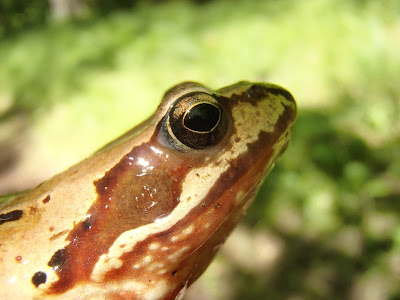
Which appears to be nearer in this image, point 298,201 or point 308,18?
point 298,201

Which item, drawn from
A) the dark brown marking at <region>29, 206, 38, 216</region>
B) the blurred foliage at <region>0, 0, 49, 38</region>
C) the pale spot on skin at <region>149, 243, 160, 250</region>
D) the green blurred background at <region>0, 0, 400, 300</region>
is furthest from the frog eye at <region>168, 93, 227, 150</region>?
the blurred foliage at <region>0, 0, 49, 38</region>

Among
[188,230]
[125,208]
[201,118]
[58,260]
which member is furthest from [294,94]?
[58,260]

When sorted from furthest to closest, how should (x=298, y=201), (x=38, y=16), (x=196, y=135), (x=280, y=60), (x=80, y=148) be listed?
(x=38, y=16), (x=280, y=60), (x=80, y=148), (x=298, y=201), (x=196, y=135)

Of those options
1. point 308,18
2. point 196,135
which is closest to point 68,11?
point 308,18

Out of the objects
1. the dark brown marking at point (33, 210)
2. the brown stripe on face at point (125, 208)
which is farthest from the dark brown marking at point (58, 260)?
the dark brown marking at point (33, 210)

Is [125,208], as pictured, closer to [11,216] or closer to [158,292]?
[158,292]

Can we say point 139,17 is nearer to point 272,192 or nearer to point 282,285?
point 272,192

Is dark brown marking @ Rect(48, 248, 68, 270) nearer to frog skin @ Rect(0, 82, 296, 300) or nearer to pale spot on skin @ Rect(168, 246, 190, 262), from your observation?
frog skin @ Rect(0, 82, 296, 300)

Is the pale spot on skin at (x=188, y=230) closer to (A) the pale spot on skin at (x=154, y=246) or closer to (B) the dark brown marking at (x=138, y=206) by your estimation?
(B) the dark brown marking at (x=138, y=206)
